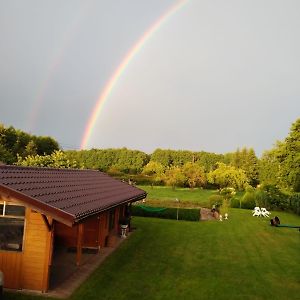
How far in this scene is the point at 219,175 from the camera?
2813 inches

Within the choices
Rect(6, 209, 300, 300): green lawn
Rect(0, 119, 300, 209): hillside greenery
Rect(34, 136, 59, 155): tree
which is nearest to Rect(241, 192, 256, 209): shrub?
Rect(0, 119, 300, 209): hillside greenery

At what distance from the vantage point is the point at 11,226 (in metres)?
11.5

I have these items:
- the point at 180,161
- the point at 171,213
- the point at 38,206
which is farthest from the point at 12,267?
the point at 180,161

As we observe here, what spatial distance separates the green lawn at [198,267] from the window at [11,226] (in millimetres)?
1505

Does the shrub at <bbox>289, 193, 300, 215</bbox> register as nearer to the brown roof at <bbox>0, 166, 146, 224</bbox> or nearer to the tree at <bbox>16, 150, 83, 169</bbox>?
the tree at <bbox>16, 150, 83, 169</bbox>

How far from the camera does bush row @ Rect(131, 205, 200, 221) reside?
105ft

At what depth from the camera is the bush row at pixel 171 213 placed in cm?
3203

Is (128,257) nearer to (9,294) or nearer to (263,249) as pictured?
(9,294)

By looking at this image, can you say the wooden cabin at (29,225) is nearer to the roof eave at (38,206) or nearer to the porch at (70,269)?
the roof eave at (38,206)

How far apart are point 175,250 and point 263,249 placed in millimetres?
5205

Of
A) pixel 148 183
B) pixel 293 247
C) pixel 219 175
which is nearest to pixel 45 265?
pixel 293 247

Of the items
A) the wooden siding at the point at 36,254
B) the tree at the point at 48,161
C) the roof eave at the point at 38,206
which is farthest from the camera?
the tree at the point at 48,161

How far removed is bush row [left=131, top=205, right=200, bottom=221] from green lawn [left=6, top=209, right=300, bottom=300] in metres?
5.56

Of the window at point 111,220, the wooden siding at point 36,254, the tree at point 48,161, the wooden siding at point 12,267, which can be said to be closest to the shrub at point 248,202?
the tree at point 48,161
